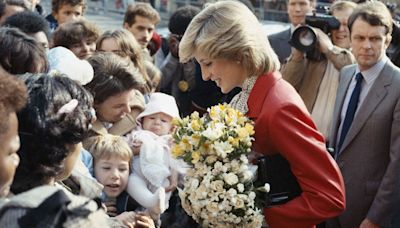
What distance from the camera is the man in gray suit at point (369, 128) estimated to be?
450 centimetres

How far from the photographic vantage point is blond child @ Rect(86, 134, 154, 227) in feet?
12.8

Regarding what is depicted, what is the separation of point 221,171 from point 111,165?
3.30 feet

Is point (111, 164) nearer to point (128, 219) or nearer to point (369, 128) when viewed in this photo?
point (128, 219)

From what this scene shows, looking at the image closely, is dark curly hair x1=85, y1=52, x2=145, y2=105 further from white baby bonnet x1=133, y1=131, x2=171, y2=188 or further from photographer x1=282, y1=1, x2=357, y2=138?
photographer x1=282, y1=1, x2=357, y2=138

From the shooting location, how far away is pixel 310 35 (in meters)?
5.22

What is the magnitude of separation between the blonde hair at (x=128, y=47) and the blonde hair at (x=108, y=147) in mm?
1207

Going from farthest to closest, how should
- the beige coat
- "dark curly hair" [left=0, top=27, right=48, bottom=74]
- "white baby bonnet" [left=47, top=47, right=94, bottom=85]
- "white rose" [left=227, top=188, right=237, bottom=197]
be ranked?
the beige coat
"white baby bonnet" [left=47, top=47, right=94, bottom=85]
"dark curly hair" [left=0, top=27, right=48, bottom=74]
"white rose" [left=227, top=188, right=237, bottom=197]

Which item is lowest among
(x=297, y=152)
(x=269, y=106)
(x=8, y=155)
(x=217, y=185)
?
(x=217, y=185)

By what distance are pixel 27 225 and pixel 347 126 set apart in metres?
3.26

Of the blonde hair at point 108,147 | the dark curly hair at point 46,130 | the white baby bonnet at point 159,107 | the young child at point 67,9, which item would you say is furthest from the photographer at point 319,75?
the dark curly hair at point 46,130

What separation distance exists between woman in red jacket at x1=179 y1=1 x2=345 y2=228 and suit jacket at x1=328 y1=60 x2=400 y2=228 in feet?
4.38

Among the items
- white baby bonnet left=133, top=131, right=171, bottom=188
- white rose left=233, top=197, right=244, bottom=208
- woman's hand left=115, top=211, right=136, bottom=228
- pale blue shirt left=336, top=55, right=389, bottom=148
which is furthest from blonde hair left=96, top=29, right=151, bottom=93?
white rose left=233, top=197, right=244, bottom=208

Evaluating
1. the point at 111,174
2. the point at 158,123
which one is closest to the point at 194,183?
the point at 111,174

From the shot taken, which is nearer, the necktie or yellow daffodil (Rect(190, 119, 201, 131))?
yellow daffodil (Rect(190, 119, 201, 131))
